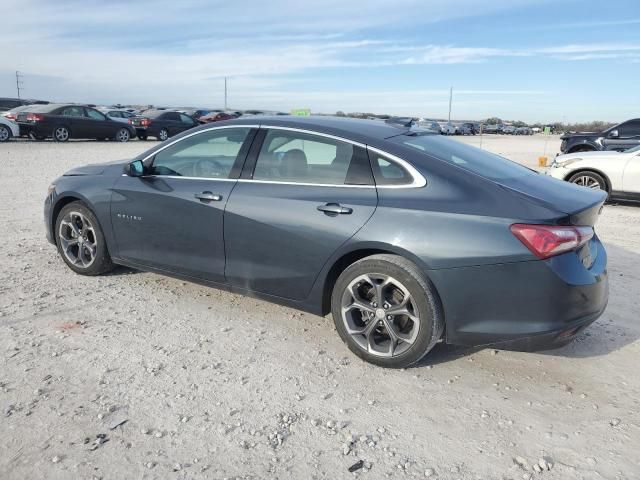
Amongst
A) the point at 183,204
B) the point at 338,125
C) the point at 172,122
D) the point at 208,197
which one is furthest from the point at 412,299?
the point at 172,122

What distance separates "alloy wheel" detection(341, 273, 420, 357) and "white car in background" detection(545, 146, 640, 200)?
7457mm

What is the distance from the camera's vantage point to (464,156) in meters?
3.89

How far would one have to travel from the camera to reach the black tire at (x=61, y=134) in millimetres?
21297

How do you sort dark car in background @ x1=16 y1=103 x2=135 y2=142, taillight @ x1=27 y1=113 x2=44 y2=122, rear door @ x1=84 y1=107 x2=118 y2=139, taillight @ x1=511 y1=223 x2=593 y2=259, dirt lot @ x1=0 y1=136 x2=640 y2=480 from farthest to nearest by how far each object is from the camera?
rear door @ x1=84 y1=107 x2=118 y2=139
dark car in background @ x1=16 y1=103 x2=135 y2=142
taillight @ x1=27 y1=113 x2=44 y2=122
taillight @ x1=511 y1=223 x2=593 y2=259
dirt lot @ x1=0 y1=136 x2=640 y2=480

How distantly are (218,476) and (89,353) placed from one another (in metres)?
1.58

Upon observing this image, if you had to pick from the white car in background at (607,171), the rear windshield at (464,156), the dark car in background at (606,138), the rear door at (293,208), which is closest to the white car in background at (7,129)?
the white car in background at (607,171)

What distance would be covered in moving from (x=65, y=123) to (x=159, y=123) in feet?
17.1

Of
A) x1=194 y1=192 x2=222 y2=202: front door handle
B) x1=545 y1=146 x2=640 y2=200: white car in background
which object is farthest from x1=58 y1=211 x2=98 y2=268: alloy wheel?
x1=545 y1=146 x2=640 y2=200: white car in background

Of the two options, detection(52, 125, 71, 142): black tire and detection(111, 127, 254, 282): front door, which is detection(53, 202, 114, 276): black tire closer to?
detection(111, 127, 254, 282): front door

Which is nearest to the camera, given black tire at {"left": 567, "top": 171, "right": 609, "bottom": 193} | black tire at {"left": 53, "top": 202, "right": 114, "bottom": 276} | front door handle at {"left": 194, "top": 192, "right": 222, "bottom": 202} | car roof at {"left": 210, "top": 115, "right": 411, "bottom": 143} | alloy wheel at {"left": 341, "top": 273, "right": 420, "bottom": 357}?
alloy wheel at {"left": 341, "top": 273, "right": 420, "bottom": 357}

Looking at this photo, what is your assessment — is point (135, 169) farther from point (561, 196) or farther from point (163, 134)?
point (163, 134)

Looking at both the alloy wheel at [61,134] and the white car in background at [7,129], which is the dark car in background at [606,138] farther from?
the white car in background at [7,129]

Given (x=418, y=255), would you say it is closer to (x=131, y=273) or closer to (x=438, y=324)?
(x=438, y=324)

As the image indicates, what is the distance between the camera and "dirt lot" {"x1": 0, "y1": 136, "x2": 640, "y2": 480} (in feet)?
8.45
